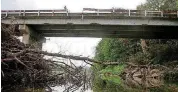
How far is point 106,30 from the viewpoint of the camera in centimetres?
3131

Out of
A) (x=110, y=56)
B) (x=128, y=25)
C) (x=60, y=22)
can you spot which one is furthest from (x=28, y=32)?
(x=110, y=56)

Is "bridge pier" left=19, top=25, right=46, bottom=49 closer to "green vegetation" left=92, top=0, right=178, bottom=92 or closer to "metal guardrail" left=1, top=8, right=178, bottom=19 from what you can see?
"metal guardrail" left=1, top=8, right=178, bottom=19

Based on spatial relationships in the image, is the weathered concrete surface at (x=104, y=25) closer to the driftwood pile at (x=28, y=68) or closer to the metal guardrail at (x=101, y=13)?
the metal guardrail at (x=101, y=13)

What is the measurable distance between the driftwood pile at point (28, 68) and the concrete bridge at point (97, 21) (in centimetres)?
1817

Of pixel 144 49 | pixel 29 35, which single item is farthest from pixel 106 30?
pixel 144 49

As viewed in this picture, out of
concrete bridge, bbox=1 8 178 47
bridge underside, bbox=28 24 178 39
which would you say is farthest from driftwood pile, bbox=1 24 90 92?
bridge underside, bbox=28 24 178 39

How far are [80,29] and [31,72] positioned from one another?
22.5 metres

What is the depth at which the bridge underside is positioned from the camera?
99.9ft

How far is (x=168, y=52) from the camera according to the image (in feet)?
121

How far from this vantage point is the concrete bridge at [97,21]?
29016 mm

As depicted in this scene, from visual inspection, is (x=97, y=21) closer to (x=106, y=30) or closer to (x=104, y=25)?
(x=104, y=25)

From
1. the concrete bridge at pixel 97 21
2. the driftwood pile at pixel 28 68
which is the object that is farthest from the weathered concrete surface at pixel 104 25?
the driftwood pile at pixel 28 68

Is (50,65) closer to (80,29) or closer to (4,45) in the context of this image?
(4,45)

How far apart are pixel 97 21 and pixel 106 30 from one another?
2.28 meters
